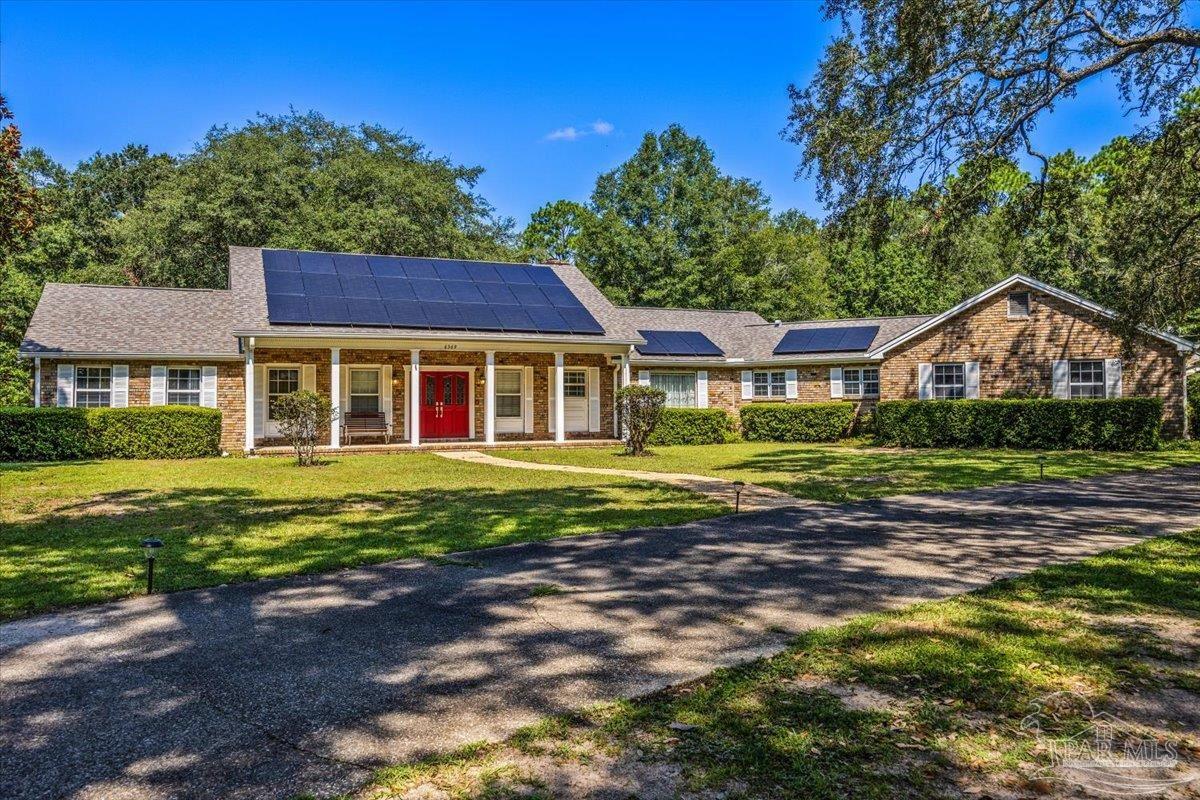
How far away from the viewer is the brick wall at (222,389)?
1767 cm

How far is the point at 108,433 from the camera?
16.2 meters

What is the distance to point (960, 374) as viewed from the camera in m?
22.3

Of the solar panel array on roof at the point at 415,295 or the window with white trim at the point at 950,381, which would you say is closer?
the solar panel array on roof at the point at 415,295

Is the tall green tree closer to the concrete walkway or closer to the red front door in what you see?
the red front door

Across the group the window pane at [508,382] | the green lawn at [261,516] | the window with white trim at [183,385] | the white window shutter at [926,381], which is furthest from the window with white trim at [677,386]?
the window with white trim at [183,385]

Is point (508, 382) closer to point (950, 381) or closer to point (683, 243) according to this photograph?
point (950, 381)

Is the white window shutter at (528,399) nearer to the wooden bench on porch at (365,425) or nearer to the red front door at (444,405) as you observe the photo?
the red front door at (444,405)

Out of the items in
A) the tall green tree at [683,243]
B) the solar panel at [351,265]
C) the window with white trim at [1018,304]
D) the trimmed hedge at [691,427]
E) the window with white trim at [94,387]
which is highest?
the tall green tree at [683,243]

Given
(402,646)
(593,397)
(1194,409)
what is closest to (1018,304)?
(1194,409)

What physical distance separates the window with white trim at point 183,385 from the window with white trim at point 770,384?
57.6 ft

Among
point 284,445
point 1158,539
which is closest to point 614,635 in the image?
point 1158,539

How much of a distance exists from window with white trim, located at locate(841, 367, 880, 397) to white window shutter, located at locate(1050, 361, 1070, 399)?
4.95 metres

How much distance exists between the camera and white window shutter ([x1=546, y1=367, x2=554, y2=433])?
21.9 metres

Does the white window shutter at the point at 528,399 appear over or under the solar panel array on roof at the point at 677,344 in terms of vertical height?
under
